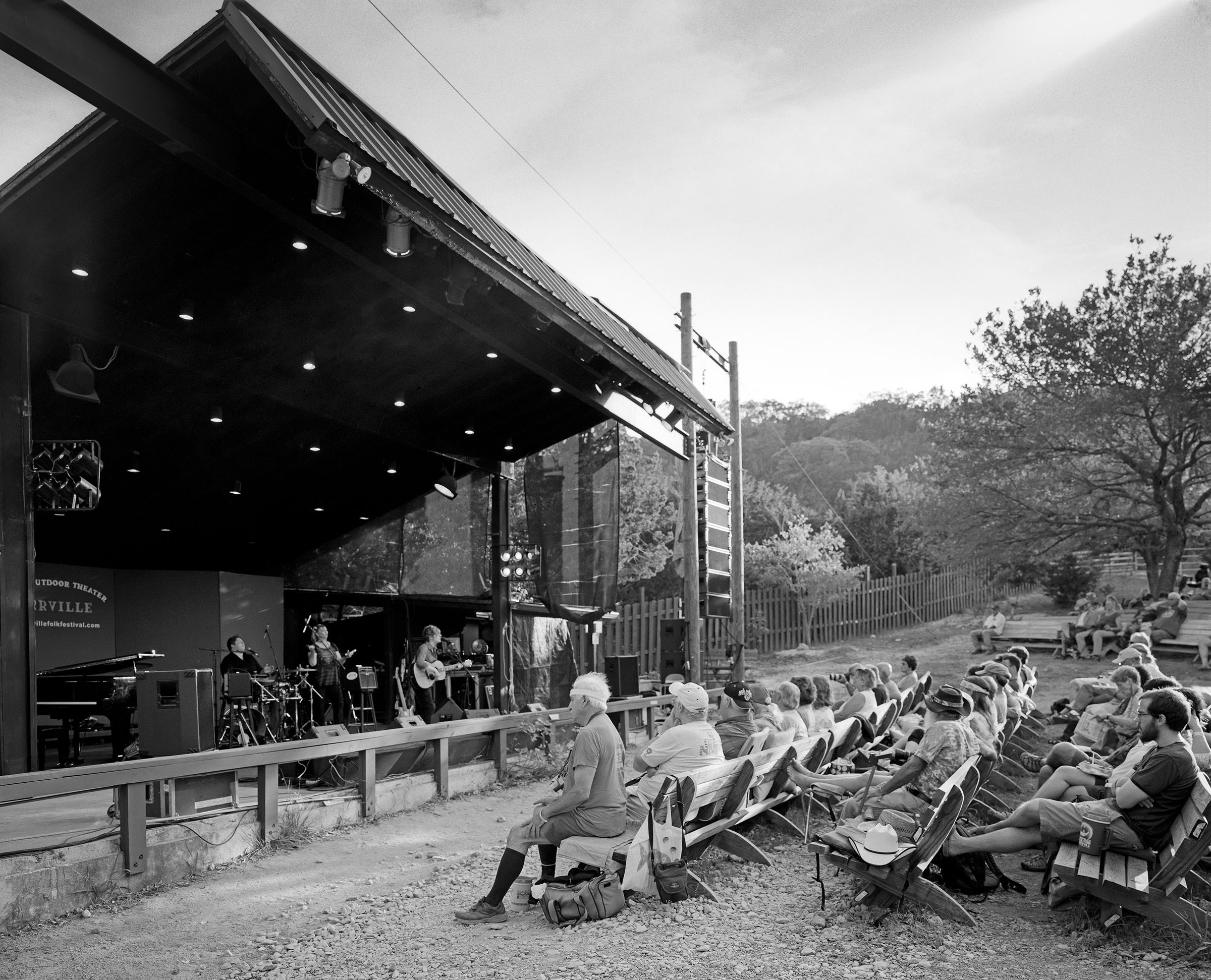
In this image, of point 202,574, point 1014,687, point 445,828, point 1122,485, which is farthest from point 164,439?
point 1122,485

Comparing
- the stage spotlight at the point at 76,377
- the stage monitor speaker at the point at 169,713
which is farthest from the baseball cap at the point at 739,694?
the stage spotlight at the point at 76,377

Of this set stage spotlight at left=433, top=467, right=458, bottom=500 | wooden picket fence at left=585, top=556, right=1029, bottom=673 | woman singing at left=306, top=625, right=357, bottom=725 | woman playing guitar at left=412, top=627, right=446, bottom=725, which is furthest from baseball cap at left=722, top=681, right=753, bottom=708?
wooden picket fence at left=585, top=556, right=1029, bottom=673

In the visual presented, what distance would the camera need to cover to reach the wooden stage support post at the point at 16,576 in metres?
6.10

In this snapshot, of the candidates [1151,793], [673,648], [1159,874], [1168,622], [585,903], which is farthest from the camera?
[1168,622]

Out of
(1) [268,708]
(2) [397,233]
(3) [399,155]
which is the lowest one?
(1) [268,708]

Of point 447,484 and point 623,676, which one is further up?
point 447,484

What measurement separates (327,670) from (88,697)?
3.05 m

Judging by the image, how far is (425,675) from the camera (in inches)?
485

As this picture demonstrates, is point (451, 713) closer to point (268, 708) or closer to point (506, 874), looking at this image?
point (268, 708)

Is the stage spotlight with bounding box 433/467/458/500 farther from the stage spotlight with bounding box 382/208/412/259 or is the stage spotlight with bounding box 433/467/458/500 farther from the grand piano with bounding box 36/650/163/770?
the stage spotlight with bounding box 382/208/412/259

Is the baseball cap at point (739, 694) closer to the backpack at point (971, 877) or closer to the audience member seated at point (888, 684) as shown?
the backpack at point (971, 877)

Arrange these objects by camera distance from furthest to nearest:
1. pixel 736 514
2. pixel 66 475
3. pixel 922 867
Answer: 1. pixel 736 514
2. pixel 66 475
3. pixel 922 867

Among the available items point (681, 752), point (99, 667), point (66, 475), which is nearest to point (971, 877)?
point (681, 752)

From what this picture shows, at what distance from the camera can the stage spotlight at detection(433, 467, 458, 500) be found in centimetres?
1326
